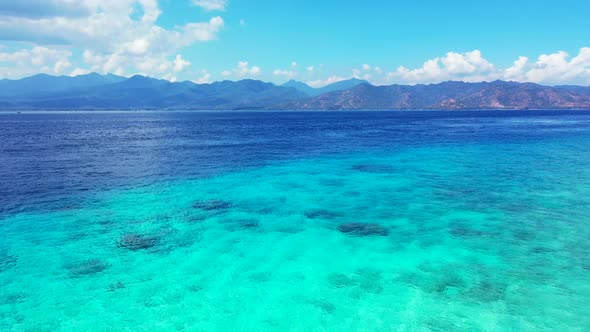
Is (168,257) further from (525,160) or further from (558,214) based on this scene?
(525,160)

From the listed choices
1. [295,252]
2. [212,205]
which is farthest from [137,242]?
[295,252]

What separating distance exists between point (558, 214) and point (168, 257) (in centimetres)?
2954

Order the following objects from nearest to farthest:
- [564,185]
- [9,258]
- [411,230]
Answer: [9,258] → [411,230] → [564,185]

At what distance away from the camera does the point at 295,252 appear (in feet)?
74.8

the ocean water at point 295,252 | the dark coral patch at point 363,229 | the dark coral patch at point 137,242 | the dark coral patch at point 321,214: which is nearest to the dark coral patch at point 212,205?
the ocean water at point 295,252

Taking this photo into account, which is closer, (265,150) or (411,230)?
(411,230)

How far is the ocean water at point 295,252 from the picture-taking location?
16.0 metres

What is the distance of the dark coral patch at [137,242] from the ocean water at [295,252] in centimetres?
13

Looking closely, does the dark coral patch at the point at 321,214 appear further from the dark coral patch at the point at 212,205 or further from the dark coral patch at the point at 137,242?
the dark coral patch at the point at 137,242

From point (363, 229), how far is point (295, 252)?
6258 mm

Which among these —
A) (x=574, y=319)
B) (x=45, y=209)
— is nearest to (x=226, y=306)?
(x=574, y=319)

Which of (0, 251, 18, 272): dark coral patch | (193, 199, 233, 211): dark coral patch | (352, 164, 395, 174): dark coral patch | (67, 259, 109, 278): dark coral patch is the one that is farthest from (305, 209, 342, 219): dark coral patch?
(352, 164, 395, 174): dark coral patch

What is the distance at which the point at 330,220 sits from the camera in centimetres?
2859

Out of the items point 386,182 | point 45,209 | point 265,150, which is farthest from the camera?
point 265,150
